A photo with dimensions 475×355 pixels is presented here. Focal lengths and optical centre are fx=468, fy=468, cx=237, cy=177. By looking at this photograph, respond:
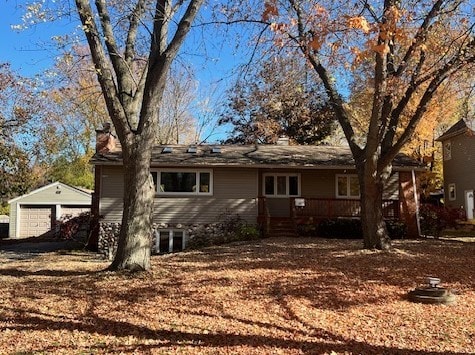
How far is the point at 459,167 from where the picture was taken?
27109mm

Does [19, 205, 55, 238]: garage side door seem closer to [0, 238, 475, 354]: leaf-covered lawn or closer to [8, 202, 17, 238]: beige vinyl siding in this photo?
[8, 202, 17, 238]: beige vinyl siding

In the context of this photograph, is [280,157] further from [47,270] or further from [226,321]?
[226,321]

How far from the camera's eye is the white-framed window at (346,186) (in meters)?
19.6

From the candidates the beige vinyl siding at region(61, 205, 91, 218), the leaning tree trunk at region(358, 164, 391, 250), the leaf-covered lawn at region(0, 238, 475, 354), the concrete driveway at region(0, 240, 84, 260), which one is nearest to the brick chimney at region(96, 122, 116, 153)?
the concrete driveway at region(0, 240, 84, 260)

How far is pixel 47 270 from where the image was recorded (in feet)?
35.1

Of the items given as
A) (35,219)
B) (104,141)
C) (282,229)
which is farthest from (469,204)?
(35,219)

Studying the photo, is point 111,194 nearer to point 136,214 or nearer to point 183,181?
point 183,181

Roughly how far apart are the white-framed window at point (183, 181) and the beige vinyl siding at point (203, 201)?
21 centimetres

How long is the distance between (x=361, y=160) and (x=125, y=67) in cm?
633

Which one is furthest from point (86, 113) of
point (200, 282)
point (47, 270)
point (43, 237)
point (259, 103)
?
point (200, 282)

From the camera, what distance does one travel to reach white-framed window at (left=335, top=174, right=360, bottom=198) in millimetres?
19562

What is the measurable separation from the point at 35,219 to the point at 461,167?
25370mm

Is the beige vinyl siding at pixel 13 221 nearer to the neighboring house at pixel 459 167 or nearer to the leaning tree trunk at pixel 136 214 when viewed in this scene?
the leaning tree trunk at pixel 136 214

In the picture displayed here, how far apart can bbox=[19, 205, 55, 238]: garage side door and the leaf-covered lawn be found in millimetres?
18323
